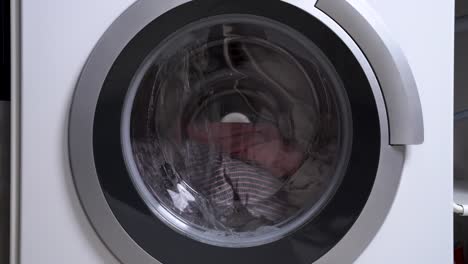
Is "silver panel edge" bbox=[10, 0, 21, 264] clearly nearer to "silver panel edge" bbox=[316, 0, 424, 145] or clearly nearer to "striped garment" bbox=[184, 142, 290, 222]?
"striped garment" bbox=[184, 142, 290, 222]

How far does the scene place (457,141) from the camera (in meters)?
1.09

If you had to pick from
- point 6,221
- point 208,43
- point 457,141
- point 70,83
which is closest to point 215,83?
point 208,43

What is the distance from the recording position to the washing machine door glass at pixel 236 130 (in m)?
0.60

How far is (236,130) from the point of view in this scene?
2.19 feet

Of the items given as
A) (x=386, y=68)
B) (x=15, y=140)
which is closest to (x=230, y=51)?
(x=386, y=68)

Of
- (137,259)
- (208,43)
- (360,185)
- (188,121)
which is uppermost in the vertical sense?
(208,43)

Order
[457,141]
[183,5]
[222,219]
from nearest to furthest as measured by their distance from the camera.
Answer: [183,5], [222,219], [457,141]

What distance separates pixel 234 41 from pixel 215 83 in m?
0.09

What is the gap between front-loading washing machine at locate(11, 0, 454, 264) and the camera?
551mm

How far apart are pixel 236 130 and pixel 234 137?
1cm

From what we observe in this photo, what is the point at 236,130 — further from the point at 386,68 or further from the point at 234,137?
the point at 386,68

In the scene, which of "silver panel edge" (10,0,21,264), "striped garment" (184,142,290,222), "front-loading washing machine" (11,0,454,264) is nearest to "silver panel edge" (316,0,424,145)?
"front-loading washing machine" (11,0,454,264)

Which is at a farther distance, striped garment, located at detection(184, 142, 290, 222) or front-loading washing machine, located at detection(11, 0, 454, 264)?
striped garment, located at detection(184, 142, 290, 222)

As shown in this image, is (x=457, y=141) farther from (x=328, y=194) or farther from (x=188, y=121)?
(x=188, y=121)
